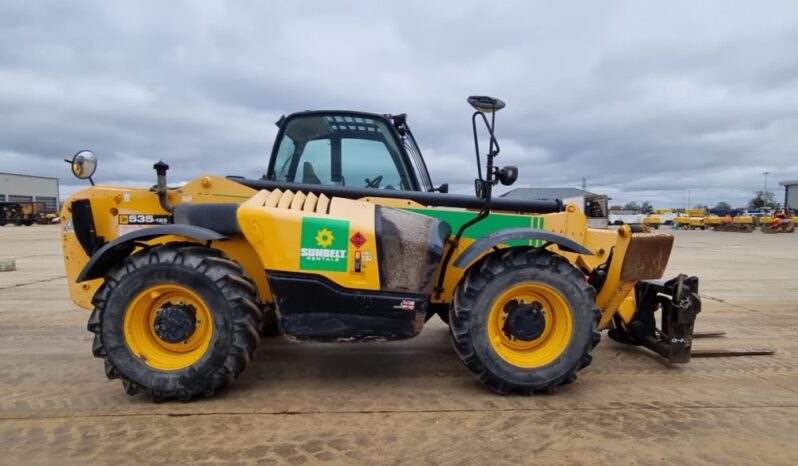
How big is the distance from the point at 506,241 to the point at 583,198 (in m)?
1.41

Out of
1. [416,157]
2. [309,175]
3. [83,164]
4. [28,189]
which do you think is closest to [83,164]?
[83,164]

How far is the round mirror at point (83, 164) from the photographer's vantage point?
3.51 m

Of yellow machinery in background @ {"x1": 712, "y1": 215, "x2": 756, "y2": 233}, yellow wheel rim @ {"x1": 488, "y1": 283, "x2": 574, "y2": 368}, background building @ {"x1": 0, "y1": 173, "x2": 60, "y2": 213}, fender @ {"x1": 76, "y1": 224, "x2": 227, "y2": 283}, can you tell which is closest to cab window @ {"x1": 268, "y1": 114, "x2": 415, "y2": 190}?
fender @ {"x1": 76, "y1": 224, "x2": 227, "y2": 283}

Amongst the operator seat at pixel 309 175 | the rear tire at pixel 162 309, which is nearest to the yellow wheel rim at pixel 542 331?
the rear tire at pixel 162 309

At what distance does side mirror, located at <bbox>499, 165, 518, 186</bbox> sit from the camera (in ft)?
11.6

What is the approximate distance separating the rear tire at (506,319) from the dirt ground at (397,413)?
0.58 ft

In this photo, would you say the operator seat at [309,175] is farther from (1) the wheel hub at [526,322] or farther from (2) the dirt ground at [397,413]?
(1) the wheel hub at [526,322]

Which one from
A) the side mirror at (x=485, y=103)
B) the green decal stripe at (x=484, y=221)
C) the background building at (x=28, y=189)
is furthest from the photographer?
the background building at (x=28, y=189)

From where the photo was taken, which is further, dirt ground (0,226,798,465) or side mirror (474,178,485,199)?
side mirror (474,178,485,199)

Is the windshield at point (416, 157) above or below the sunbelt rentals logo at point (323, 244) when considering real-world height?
A: above

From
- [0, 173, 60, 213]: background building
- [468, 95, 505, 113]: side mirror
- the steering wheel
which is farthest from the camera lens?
[0, 173, 60, 213]: background building

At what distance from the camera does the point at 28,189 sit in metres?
75.4

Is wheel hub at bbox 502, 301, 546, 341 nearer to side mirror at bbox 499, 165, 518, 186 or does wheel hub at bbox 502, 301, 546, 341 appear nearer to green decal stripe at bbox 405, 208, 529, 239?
green decal stripe at bbox 405, 208, 529, 239

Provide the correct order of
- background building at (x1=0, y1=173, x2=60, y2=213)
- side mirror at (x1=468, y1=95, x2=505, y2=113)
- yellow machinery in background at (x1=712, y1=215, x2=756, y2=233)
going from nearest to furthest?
1. side mirror at (x1=468, y1=95, x2=505, y2=113)
2. yellow machinery in background at (x1=712, y1=215, x2=756, y2=233)
3. background building at (x1=0, y1=173, x2=60, y2=213)
